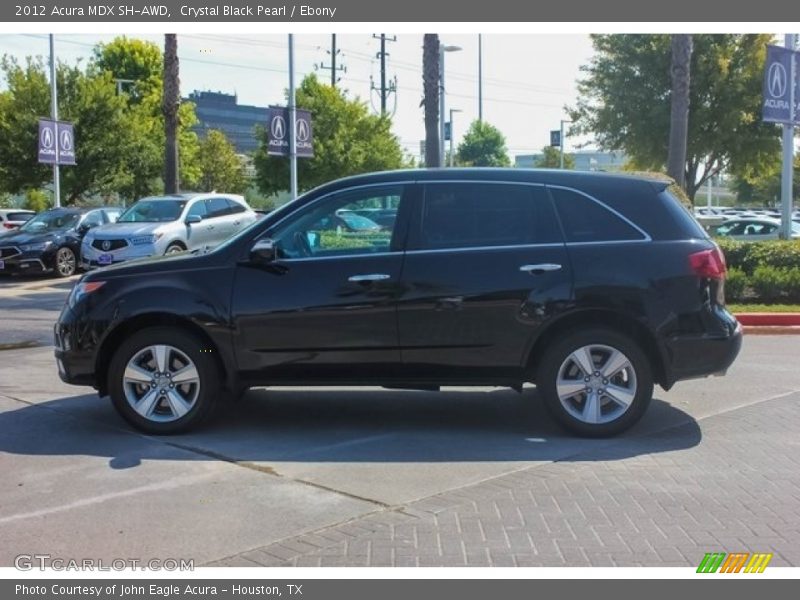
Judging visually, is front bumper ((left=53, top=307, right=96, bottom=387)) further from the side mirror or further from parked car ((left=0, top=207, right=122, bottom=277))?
parked car ((left=0, top=207, right=122, bottom=277))

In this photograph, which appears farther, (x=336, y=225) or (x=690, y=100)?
(x=690, y=100)

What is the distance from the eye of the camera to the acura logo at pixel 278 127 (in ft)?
78.0

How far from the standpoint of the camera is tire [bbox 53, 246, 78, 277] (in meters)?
20.2

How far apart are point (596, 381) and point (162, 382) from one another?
10.4ft

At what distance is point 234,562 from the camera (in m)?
4.36

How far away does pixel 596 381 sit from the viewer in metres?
6.46

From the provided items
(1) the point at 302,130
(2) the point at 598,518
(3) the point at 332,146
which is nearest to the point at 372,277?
(2) the point at 598,518

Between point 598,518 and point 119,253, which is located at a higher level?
point 119,253

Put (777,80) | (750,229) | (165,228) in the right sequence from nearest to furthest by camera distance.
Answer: (777,80) → (165,228) → (750,229)

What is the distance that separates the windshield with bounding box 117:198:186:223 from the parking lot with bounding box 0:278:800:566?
11206 mm

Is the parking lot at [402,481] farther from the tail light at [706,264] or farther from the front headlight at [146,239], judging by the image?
the front headlight at [146,239]

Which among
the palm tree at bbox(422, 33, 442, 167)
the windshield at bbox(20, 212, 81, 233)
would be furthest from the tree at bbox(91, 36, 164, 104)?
the palm tree at bbox(422, 33, 442, 167)

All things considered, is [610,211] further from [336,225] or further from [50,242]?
[50,242]

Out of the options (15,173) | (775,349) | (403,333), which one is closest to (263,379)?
(403,333)
